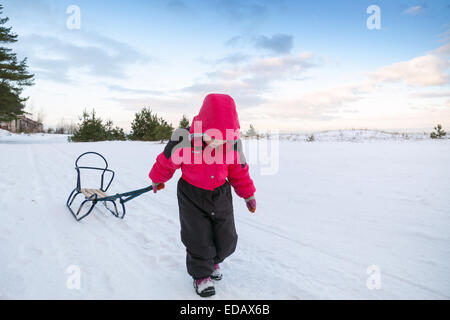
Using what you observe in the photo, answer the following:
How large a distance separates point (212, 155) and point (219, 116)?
39cm

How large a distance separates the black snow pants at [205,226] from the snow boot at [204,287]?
0.17ft

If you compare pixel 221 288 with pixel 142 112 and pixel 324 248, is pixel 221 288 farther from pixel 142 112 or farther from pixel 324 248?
pixel 142 112

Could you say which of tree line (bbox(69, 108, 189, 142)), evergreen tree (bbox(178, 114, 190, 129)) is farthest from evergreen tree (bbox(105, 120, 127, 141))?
evergreen tree (bbox(178, 114, 190, 129))

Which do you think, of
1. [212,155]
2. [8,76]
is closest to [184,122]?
[8,76]

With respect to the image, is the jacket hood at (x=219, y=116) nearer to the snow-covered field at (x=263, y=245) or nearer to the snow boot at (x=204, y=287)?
the snow boot at (x=204, y=287)

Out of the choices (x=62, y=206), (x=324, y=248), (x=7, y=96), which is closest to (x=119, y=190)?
(x=62, y=206)

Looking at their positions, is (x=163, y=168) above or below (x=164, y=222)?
above

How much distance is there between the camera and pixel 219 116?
7.00 feet

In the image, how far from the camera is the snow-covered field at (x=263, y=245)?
239cm

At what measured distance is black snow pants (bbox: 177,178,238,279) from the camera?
2.34 m

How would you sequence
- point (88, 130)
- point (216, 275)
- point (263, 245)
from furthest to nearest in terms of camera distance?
point (88, 130) < point (263, 245) < point (216, 275)

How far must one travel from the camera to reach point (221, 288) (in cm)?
243

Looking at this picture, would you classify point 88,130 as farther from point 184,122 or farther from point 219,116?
point 219,116
